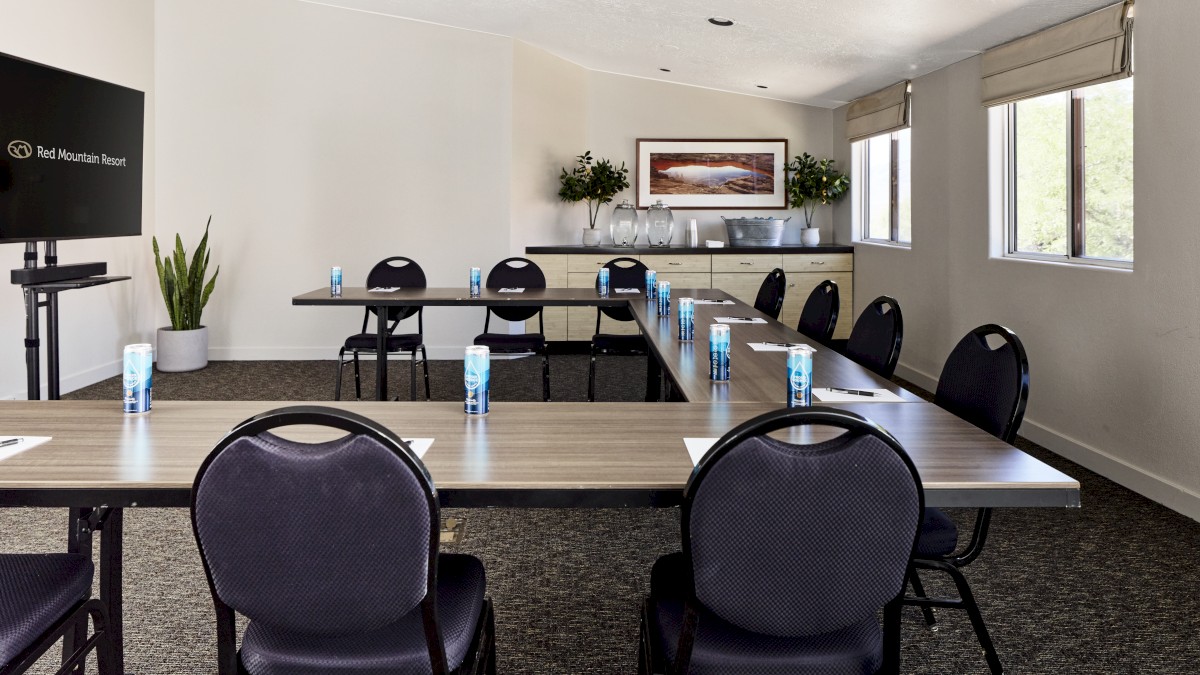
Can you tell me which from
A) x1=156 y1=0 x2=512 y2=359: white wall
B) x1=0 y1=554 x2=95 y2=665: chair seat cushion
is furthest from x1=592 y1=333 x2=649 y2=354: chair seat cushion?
x1=0 y1=554 x2=95 y2=665: chair seat cushion

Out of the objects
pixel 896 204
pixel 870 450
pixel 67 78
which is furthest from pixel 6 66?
pixel 896 204

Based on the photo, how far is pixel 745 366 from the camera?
3.01 m

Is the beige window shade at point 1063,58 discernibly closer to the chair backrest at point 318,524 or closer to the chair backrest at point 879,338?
the chair backrest at point 879,338

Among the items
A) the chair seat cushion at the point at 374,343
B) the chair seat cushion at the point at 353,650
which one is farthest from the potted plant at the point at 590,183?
the chair seat cushion at the point at 353,650

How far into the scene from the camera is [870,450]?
1412mm

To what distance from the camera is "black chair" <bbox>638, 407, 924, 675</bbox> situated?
1414 millimetres

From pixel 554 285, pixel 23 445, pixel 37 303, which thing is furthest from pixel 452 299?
pixel 23 445

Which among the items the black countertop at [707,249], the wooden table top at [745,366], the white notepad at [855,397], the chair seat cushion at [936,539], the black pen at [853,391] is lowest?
the chair seat cushion at [936,539]

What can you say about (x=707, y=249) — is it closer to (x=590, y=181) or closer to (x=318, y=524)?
(x=590, y=181)

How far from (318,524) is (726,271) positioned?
667 cm

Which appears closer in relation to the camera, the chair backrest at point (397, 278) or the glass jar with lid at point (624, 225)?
the chair backrest at point (397, 278)

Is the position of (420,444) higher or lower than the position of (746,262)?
lower

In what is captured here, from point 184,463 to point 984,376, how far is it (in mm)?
1925

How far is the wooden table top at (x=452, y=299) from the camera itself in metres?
5.06
